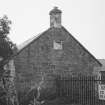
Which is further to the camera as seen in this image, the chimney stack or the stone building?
the chimney stack

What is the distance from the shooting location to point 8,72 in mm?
18969

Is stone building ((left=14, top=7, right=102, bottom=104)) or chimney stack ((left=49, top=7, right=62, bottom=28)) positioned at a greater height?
chimney stack ((left=49, top=7, right=62, bottom=28))

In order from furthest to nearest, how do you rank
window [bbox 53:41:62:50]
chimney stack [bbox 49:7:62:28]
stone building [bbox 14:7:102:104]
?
chimney stack [bbox 49:7:62:28] < window [bbox 53:41:62:50] < stone building [bbox 14:7:102:104]

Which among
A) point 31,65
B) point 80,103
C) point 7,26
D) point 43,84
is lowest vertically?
point 80,103

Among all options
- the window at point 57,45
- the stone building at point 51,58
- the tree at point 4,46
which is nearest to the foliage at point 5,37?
the tree at point 4,46

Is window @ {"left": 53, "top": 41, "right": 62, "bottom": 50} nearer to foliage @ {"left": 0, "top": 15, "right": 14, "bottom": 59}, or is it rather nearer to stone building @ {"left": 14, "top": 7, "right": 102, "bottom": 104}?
stone building @ {"left": 14, "top": 7, "right": 102, "bottom": 104}

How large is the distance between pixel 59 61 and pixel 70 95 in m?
3.29

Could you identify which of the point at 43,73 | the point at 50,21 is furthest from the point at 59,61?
the point at 50,21

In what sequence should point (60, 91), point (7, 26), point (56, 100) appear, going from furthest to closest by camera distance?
point (60, 91) → point (56, 100) → point (7, 26)

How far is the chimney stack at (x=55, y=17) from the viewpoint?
22758 mm

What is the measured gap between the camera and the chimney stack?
74.7 ft

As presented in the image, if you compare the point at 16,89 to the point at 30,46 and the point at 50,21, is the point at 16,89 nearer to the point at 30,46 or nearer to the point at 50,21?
the point at 30,46

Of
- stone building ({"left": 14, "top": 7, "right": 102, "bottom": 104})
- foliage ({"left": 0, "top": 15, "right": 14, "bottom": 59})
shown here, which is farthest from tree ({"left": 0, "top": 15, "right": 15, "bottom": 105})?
stone building ({"left": 14, "top": 7, "right": 102, "bottom": 104})

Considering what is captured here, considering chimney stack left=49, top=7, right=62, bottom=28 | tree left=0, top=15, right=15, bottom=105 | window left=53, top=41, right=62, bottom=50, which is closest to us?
tree left=0, top=15, right=15, bottom=105
